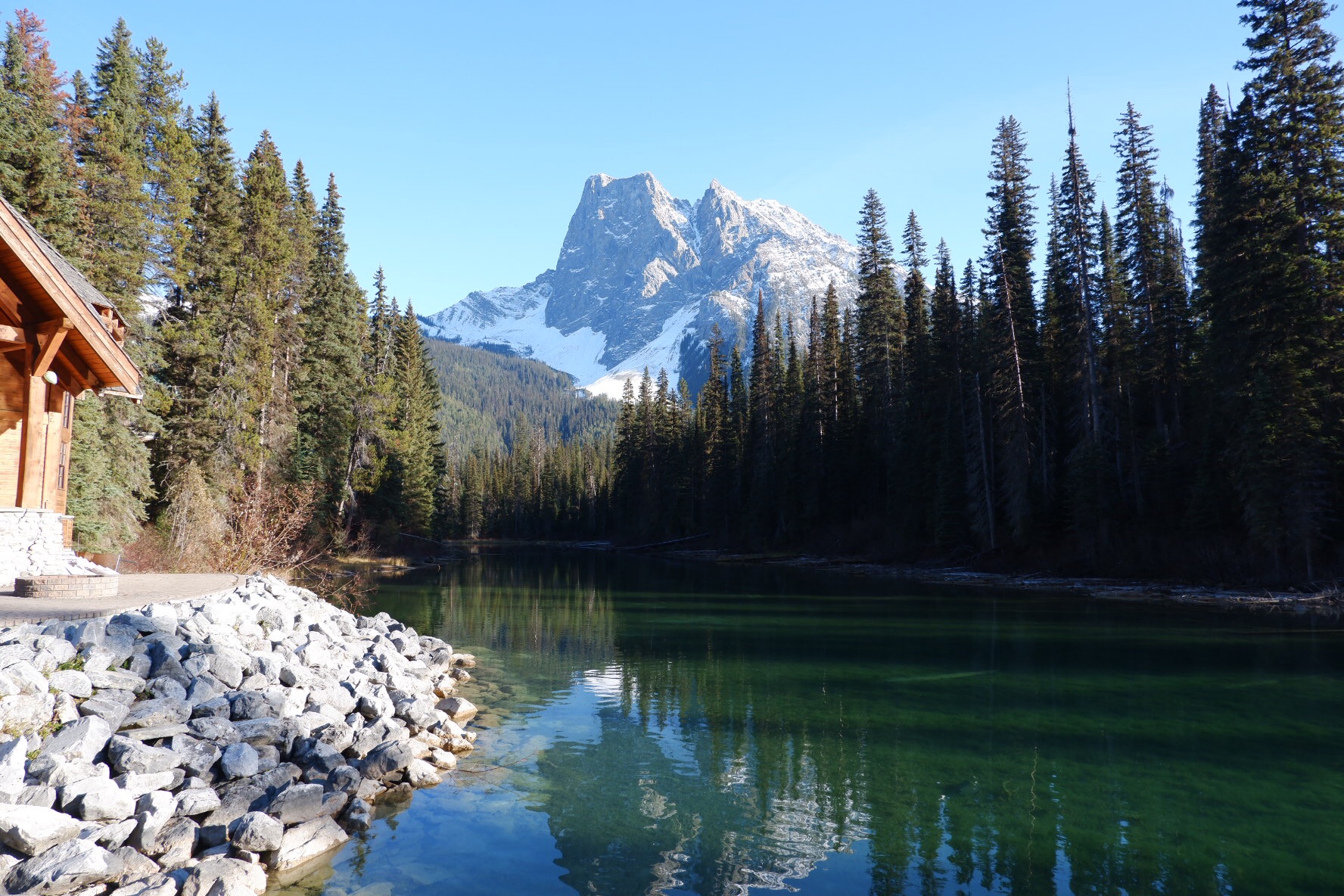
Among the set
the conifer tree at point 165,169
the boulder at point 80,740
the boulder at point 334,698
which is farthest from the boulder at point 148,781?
the conifer tree at point 165,169

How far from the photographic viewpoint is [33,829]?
19.1 ft

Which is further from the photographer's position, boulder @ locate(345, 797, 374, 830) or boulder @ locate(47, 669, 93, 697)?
boulder @ locate(345, 797, 374, 830)

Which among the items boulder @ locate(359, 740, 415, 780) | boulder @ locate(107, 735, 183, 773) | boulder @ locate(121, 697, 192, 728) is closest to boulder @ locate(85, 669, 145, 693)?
boulder @ locate(121, 697, 192, 728)

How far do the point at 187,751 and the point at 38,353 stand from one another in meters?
8.48

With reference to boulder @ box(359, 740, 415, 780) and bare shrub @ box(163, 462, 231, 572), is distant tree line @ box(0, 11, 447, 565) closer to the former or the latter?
bare shrub @ box(163, 462, 231, 572)

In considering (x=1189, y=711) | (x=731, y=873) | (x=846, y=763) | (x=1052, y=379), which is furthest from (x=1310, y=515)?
(x=731, y=873)

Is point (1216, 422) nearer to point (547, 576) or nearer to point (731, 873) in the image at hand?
point (731, 873)

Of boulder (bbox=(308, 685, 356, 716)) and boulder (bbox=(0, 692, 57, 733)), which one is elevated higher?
boulder (bbox=(0, 692, 57, 733))

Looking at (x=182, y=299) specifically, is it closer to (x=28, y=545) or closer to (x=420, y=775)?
(x=28, y=545)

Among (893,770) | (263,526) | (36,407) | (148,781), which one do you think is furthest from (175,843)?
(263,526)

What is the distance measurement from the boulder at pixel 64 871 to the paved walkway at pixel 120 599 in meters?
4.21

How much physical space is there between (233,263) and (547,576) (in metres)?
21.5

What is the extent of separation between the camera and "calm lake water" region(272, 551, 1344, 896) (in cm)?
679

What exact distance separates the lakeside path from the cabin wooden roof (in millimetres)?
27617
